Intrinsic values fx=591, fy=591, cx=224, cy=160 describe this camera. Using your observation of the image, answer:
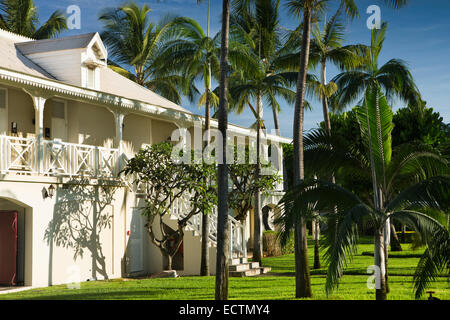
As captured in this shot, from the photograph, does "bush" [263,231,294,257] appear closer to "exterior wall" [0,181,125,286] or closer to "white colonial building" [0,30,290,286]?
"white colonial building" [0,30,290,286]

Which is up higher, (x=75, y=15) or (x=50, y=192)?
(x=75, y=15)

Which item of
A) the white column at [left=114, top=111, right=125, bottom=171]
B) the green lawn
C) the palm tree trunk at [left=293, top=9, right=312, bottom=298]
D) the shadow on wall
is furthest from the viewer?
the white column at [left=114, top=111, right=125, bottom=171]

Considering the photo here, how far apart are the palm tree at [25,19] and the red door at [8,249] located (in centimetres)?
1899

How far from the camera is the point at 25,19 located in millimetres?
33094

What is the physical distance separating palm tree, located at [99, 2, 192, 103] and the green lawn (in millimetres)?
19365

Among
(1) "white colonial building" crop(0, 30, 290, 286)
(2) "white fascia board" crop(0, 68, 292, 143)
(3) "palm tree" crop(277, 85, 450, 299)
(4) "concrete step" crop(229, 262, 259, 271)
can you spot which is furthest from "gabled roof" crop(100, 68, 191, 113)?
(3) "palm tree" crop(277, 85, 450, 299)

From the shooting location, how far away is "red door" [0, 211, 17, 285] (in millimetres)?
16391

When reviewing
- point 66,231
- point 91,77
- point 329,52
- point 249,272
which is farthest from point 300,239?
point 329,52

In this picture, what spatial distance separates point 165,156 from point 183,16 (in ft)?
15.7

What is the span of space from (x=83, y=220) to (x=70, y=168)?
6.22 feet

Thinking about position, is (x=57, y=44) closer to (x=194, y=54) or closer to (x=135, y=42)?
(x=194, y=54)

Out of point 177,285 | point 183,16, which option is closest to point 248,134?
point 183,16

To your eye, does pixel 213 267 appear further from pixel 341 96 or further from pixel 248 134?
pixel 341 96
